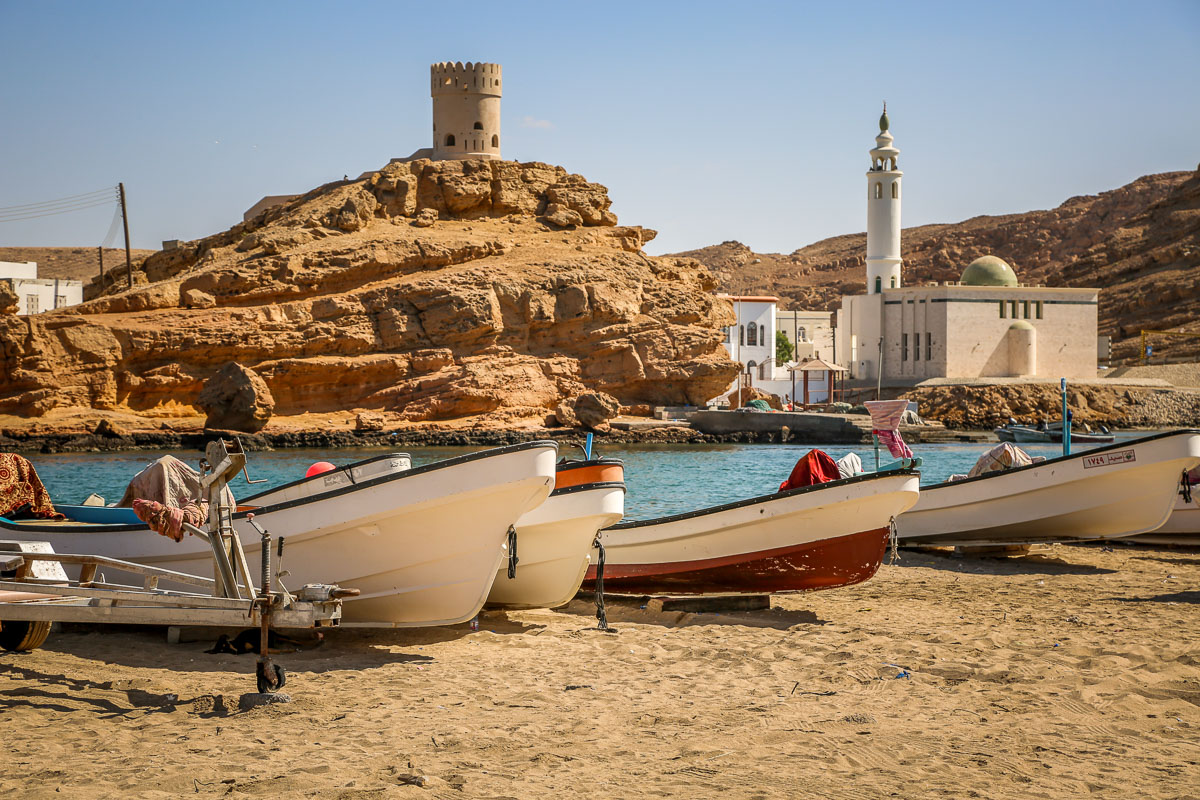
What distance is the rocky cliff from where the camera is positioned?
44.8 meters

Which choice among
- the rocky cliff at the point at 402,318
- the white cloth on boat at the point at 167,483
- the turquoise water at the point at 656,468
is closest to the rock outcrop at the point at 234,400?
the rocky cliff at the point at 402,318

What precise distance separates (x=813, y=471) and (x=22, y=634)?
6.54m

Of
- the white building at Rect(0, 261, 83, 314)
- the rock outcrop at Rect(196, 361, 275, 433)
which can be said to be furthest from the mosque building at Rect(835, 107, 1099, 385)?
the white building at Rect(0, 261, 83, 314)

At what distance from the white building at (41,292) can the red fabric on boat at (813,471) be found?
63.3m

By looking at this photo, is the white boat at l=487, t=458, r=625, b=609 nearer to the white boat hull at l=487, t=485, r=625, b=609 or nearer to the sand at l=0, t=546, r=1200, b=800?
the white boat hull at l=487, t=485, r=625, b=609

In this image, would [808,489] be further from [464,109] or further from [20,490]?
[464,109]

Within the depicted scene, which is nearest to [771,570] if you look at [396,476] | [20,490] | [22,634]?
[396,476]

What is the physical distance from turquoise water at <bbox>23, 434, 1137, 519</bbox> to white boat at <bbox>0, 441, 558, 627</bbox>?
11.6 m

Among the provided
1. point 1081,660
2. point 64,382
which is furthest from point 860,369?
point 1081,660

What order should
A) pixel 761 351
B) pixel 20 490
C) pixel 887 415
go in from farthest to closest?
1. pixel 761 351
2. pixel 887 415
3. pixel 20 490

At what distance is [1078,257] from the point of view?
125688 mm

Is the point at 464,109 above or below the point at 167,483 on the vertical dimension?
above

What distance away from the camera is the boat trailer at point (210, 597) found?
5887mm

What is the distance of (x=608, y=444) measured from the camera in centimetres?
4512
